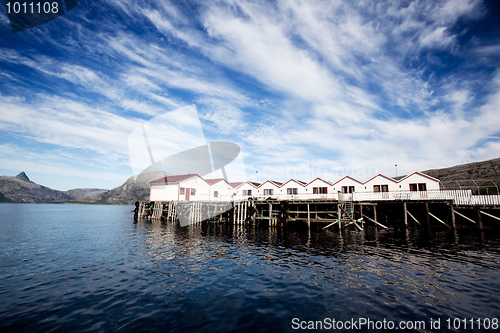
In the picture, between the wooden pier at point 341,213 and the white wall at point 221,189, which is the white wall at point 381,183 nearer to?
the wooden pier at point 341,213

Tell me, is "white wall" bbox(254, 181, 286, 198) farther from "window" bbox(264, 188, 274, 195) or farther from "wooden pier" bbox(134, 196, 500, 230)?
"wooden pier" bbox(134, 196, 500, 230)

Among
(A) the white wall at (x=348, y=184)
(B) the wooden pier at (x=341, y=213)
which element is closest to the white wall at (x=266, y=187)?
(B) the wooden pier at (x=341, y=213)

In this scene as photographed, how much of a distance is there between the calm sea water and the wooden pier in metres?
14.2

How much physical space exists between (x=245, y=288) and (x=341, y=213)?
28.7 metres

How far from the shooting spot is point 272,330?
7750 mm

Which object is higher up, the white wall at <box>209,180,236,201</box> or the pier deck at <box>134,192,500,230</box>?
the white wall at <box>209,180,236,201</box>

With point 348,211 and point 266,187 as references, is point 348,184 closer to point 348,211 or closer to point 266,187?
point 348,211

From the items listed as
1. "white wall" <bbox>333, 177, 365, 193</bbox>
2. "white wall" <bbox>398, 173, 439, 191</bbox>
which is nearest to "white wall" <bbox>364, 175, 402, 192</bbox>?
"white wall" <bbox>333, 177, 365, 193</bbox>

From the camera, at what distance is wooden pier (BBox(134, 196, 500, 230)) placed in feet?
107

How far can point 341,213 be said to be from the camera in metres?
36.0

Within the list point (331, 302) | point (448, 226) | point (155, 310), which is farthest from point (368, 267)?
point (448, 226)

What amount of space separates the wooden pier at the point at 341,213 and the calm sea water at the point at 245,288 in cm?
1424

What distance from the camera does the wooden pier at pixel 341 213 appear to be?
32.5 meters

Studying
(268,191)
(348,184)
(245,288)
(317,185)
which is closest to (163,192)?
(268,191)
